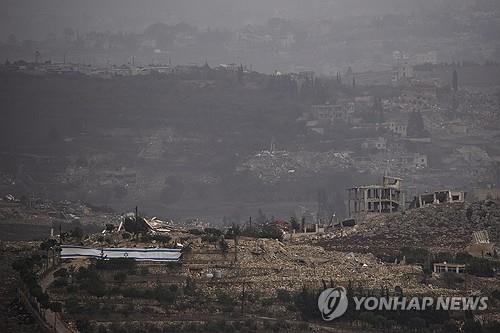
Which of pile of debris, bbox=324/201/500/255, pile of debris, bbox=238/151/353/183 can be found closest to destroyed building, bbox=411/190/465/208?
pile of debris, bbox=324/201/500/255

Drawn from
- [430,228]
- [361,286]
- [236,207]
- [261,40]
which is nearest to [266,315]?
[361,286]

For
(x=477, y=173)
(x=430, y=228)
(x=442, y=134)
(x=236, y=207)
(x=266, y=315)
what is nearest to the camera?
(x=266, y=315)

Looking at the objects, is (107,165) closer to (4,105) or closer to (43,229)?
(4,105)

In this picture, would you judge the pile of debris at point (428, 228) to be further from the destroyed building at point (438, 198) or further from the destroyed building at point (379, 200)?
the destroyed building at point (379, 200)

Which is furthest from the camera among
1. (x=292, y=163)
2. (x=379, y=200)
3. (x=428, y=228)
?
(x=292, y=163)

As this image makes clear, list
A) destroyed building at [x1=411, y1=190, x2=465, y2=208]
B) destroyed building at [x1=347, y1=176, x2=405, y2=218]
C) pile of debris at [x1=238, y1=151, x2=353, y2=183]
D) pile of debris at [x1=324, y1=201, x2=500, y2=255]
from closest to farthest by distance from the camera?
pile of debris at [x1=324, y1=201, x2=500, y2=255] → destroyed building at [x1=411, y1=190, x2=465, y2=208] → destroyed building at [x1=347, y1=176, x2=405, y2=218] → pile of debris at [x1=238, y1=151, x2=353, y2=183]

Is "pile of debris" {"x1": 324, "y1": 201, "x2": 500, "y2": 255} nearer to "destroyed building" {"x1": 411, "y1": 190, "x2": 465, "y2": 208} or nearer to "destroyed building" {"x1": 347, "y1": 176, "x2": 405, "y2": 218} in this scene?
"destroyed building" {"x1": 411, "y1": 190, "x2": 465, "y2": 208}

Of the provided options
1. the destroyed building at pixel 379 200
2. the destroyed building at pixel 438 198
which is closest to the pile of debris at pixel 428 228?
the destroyed building at pixel 438 198

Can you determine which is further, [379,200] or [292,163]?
[292,163]

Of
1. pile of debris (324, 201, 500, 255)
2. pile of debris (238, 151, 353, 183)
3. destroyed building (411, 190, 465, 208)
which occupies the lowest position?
pile of debris (238, 151, 353, 183)

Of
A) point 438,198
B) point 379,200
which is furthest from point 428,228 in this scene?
point 379,200

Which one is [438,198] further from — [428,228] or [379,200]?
[428,228]
